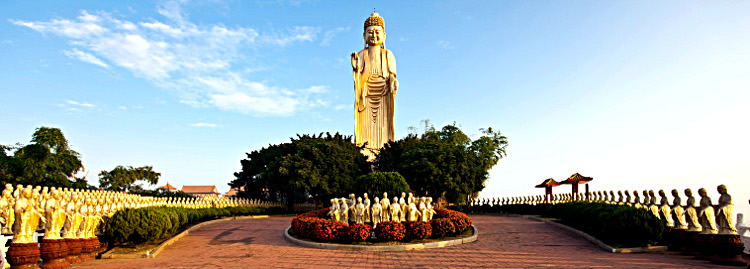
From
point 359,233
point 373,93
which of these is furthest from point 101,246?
point 373,93

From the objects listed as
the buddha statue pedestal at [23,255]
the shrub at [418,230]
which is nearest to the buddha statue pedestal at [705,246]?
the shrub at [418,230]

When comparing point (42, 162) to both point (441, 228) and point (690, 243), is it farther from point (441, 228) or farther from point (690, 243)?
point (690, 243)

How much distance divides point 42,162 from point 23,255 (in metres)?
25.3

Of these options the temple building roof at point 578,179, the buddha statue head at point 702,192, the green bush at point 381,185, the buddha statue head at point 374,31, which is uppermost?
the buddha statue head at point 374,31

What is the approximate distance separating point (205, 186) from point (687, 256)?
88478 millimetres

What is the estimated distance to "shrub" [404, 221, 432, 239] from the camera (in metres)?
14.9

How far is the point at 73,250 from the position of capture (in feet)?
39.6

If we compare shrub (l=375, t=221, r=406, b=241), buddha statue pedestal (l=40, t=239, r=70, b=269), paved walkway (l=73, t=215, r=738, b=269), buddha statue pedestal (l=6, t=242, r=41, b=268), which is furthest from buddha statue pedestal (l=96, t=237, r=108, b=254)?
shrub (l=375, t=221, r=406, b=241)

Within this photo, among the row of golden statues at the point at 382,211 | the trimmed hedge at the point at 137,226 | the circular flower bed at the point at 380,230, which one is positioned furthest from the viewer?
the row of golden statues at the point at 382,211

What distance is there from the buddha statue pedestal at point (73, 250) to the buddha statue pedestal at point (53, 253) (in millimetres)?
350

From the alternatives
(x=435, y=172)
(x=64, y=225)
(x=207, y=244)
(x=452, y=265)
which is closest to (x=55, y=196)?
(x=64, y=225)

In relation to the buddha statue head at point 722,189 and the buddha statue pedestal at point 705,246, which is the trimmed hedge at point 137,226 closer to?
the buddha statue pedestal at point 705,246

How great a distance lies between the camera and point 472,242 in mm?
15672

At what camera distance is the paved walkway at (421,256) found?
11.5 metres
